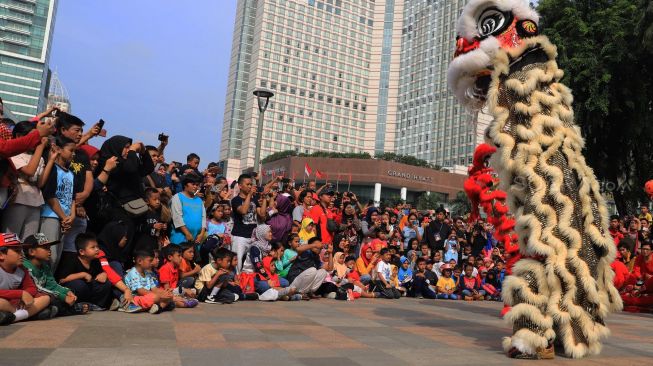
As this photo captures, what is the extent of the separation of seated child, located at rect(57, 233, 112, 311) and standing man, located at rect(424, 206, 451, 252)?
28.7 feet

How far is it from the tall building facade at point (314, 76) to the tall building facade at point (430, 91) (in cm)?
313

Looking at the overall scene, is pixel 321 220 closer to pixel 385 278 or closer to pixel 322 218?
pixel 322 218

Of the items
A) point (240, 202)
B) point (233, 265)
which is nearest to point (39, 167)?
point (233, 265)

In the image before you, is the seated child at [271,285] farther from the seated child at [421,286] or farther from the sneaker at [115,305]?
the seated child at [421,286]

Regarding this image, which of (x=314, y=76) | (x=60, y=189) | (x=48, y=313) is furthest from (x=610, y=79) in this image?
(x=314, y=76)

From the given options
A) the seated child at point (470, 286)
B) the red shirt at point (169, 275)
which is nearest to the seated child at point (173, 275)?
the red shirt at point (169, 275)

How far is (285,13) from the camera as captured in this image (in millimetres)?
97688

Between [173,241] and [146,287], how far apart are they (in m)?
1.64

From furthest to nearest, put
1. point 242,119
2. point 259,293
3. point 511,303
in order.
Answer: point 242,119 → point 259,293 → point 511,303

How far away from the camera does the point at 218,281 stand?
7.57m

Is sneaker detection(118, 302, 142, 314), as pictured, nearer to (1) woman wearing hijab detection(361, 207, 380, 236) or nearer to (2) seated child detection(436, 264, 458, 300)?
(1) woman wearing hijab detection(361, 207, 380, 236)

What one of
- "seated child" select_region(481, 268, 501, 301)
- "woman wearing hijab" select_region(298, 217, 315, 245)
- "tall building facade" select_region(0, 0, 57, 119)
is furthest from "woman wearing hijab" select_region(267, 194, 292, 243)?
"tall building facade" select_region(0, 0, 57, 119)

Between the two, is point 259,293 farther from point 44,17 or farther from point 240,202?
point 44,17

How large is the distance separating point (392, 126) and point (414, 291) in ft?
309
